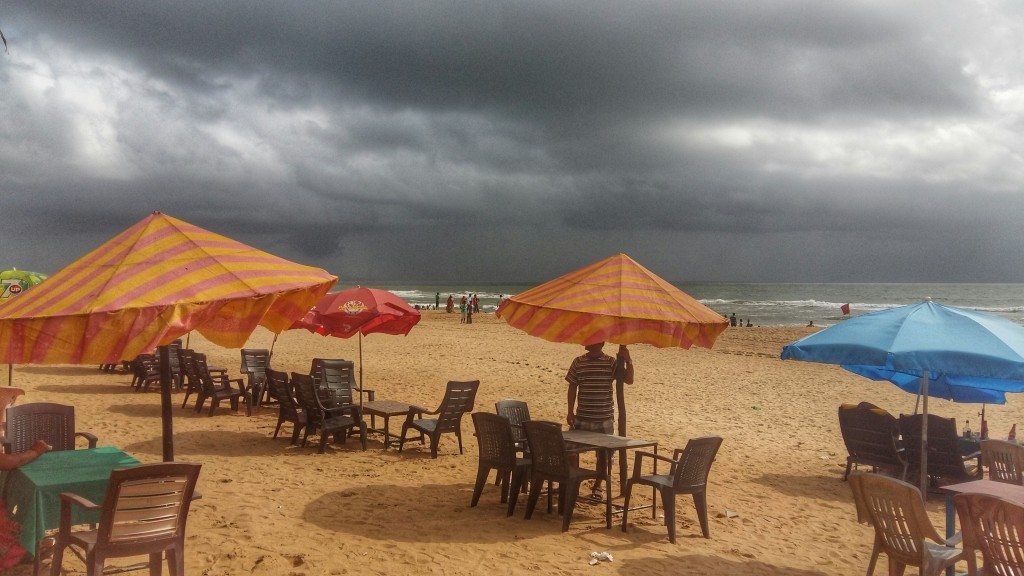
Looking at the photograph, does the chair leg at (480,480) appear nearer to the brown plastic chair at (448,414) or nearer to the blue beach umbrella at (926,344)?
the brown plastic chair at (448,414)

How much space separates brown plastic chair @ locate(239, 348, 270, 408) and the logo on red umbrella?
3113 millimetres

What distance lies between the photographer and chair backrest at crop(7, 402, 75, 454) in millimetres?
6496

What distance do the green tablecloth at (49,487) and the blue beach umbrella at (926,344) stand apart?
220 inches

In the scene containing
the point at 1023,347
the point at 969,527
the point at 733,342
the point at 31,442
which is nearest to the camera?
the point at 969,527

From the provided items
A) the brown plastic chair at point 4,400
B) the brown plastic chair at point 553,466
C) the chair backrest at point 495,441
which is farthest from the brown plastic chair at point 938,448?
the brown plastic chair at point 4,400

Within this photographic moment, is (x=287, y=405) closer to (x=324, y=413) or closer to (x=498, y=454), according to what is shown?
(x=324, y=413)

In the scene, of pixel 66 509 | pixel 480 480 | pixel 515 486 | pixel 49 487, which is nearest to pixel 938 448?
pixel 515 486

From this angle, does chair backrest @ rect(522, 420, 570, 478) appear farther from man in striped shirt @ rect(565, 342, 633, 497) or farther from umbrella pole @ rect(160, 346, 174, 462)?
umbrella pole @ rect(160, 346, 174, 462)

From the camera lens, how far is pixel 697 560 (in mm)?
6133

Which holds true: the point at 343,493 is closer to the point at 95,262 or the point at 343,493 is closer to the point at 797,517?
the point at 95,262

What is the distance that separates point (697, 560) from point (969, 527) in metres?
2.17

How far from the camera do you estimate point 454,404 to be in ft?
31.8

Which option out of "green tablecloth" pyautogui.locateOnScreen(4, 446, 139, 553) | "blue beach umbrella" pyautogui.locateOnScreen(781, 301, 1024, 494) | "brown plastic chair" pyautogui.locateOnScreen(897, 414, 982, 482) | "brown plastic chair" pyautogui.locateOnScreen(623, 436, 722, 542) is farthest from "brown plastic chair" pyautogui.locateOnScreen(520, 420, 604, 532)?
"brown plastic chair" pyautogui.locateOnScreen(897, 414, 982, 482)

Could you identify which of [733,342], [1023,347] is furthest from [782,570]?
[733,342]
